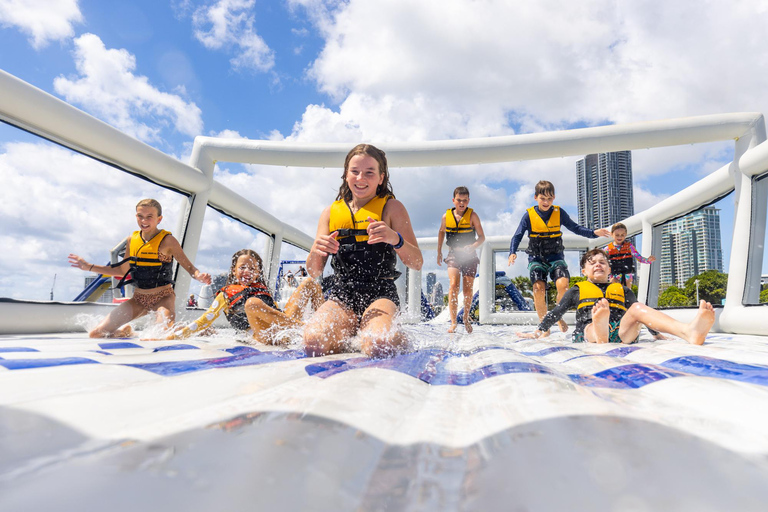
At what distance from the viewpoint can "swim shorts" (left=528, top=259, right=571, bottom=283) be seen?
4.44m

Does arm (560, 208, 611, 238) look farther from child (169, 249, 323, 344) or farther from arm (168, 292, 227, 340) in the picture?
arm (168, 292, 227, 340)

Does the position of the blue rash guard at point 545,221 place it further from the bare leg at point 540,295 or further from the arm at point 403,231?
the arm at point 403,231

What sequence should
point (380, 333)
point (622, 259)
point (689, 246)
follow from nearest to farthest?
1. point (380, 333)
2. point (622, 259)
3. point (689, 246)

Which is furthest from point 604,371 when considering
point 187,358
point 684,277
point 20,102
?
point 684,277

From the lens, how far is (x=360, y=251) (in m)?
2.36

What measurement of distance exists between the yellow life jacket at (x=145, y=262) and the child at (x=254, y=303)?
63 cm

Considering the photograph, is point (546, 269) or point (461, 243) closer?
point (546, 269)

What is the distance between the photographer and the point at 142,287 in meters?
3.58

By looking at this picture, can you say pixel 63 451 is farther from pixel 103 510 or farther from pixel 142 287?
pixel 142 287

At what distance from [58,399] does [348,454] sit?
25.1 inches

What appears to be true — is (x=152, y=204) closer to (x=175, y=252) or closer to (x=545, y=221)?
(x=175, y=252)

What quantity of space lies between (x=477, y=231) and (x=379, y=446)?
443 cm

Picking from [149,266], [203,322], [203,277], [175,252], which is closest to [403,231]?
[203,322]

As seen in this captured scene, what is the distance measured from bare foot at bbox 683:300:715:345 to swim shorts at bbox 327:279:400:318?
1688 millimetres
